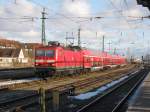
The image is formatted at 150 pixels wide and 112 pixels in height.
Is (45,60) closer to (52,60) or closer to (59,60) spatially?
(52,60)

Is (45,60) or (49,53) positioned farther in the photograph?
(49,53)

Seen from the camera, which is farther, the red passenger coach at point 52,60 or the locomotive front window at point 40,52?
the locomotive front window at point 40,52

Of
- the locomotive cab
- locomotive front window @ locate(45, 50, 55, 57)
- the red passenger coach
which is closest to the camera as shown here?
the locomotive cab

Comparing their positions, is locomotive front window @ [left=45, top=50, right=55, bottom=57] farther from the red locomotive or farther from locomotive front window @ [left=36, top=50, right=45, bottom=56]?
locomotive front window @ [left=36, top=50, right=45, bottom=56]

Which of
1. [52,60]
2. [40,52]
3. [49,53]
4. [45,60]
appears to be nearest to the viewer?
[52,60]

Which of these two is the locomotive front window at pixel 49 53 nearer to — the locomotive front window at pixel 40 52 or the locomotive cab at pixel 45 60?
the locomotive cab at pixel 45 60

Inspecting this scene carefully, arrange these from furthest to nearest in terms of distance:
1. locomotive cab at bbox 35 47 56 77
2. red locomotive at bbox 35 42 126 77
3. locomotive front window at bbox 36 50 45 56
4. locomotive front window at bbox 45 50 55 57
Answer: locomotive front window at bbox 36 50 45 56 → locomotive front window at bbox 45 50 55 57 → red locomotive at bbox 35 42 126 77 → locomotive cab at bbox 35 47 56 77

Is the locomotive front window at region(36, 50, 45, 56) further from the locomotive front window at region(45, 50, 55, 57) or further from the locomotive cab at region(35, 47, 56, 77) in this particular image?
the locomotive front window at region(45, 50, 55, 57)

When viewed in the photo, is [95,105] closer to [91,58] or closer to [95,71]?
[91,58]

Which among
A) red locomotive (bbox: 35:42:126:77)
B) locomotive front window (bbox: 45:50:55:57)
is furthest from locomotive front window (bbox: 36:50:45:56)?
locomotive front window (bbox: 45:50:55:57)

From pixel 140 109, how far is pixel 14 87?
12419 millimetres

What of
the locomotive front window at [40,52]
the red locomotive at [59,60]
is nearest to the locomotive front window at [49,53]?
the red locomotive at [59,60]

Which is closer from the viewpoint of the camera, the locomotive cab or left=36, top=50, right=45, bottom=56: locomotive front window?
the locomotive cab

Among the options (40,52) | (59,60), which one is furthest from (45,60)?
(59,60)
